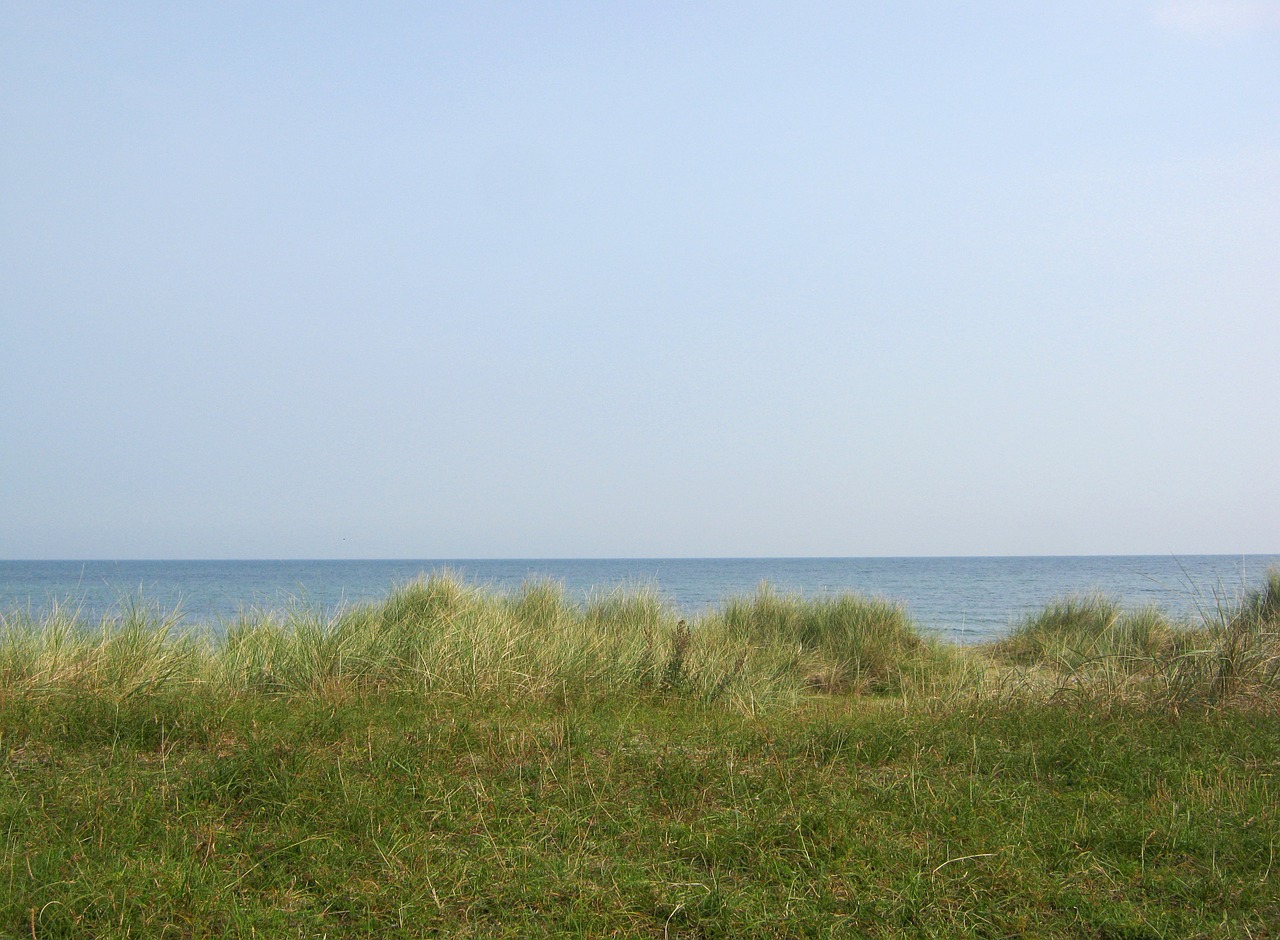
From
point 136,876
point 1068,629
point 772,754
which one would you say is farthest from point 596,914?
point 1068,629

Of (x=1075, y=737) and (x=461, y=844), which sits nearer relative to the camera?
(x=461, y=844)

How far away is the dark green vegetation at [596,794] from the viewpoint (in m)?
3.32

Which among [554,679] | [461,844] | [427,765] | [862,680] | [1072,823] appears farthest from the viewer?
[862,680]

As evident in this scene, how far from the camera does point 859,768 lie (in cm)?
510

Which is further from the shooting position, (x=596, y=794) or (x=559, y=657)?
(x=559, y=657)

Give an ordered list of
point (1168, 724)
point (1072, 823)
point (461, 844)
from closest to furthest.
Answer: point (461, 844)
point (1072, 823)
point (1168, 724)

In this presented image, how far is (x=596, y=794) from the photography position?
4477 mm

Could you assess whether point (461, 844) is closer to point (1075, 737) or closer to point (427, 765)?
point (427, 765)

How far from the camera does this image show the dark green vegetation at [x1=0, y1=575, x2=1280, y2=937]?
332 centimetres

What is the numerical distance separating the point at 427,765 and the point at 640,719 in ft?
6.48

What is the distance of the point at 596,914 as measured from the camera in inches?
129

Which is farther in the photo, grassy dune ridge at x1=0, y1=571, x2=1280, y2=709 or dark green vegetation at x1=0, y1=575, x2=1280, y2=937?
grassy dune ridge at x1=0, y1=571, x2=1280, y2=709

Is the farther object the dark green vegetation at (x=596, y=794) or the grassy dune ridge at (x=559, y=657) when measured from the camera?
the grassy dune ridge at (x=559, y=657)

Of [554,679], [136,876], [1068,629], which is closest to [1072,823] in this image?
[136,876]
